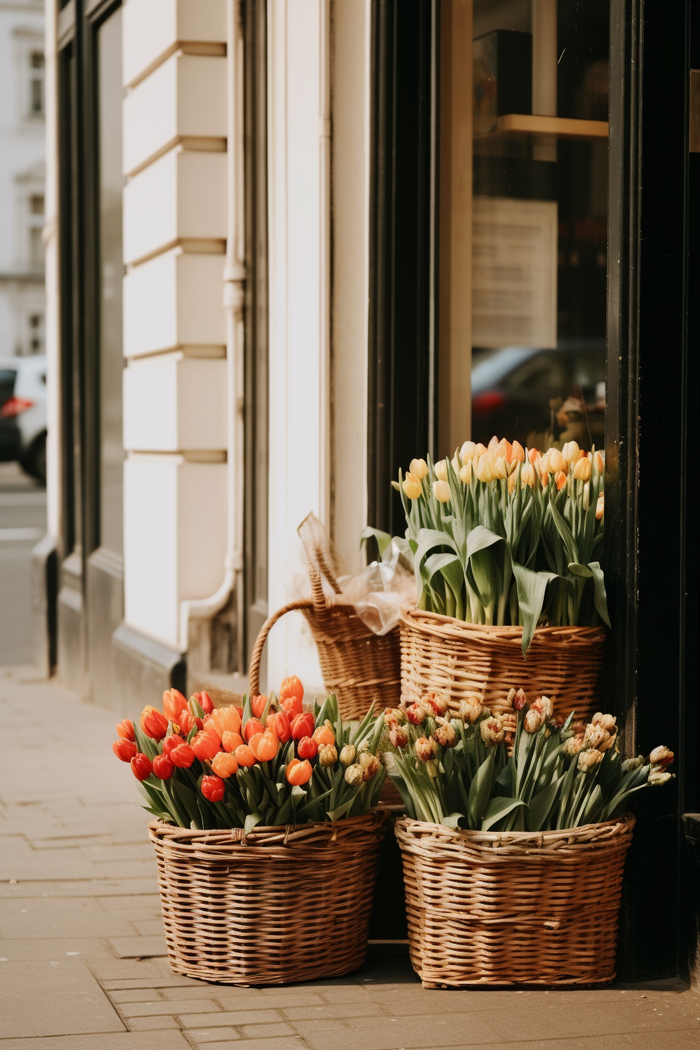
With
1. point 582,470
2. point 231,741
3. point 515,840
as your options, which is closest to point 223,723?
point 231,741

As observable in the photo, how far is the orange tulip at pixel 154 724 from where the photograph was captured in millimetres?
3654

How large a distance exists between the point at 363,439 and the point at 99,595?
323 cm

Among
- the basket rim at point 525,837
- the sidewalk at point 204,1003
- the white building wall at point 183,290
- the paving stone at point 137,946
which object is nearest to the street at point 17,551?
the white building wall at point 183,290

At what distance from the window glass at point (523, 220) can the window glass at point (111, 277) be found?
3245 mm

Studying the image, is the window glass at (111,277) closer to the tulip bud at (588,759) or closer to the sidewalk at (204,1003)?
the sidewalk at (204,1003)

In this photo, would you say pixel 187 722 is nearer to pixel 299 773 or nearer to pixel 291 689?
pixel 291 689

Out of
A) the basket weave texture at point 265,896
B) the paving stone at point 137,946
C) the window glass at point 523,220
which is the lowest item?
the paving stone at point 137,946

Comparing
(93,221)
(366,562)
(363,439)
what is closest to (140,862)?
(366,562)

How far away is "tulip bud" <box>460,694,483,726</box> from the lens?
11.5 ft

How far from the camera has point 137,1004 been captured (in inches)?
135

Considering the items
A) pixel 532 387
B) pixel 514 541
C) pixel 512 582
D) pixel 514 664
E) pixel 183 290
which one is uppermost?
pixel 183 290

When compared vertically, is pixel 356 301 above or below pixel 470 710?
above

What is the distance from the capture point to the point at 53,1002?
345cm

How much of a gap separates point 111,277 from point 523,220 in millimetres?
3851
